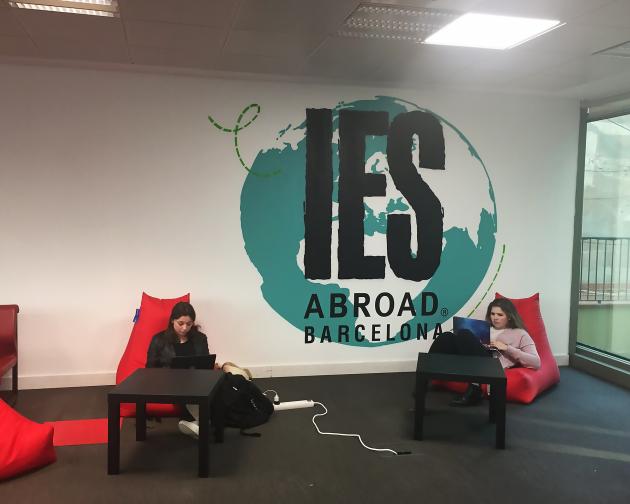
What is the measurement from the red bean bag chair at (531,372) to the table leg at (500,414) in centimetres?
62

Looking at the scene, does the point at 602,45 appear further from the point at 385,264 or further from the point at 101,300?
the point at 101,300

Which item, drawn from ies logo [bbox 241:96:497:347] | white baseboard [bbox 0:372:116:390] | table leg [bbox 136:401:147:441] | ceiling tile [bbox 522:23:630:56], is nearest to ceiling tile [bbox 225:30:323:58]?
ies logo [bbox 241:96:497:347]

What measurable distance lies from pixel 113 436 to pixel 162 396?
0.40 meters

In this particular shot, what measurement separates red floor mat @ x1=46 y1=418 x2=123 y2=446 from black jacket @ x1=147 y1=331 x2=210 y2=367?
1.77 ft

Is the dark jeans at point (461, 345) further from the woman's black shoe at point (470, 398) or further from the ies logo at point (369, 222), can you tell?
the ies logo at point (369, 222)

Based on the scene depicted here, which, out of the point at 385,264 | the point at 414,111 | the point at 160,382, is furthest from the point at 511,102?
the point at 160,382

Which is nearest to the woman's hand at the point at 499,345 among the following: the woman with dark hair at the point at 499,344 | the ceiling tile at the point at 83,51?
the woman with dark hair at the point at 499,344

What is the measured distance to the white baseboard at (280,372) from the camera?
15.5 feet

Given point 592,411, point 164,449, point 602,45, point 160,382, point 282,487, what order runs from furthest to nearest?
point 592,411
point 602,45
point 164,449
point 160,382
point 282,487

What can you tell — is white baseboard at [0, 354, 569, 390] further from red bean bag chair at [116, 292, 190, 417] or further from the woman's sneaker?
the woman's sneaker

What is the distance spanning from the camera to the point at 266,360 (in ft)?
17.0

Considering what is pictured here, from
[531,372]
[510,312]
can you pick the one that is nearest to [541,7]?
Result: [510,312]

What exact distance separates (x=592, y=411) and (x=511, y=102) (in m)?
2.97

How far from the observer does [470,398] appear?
448 centimetres
